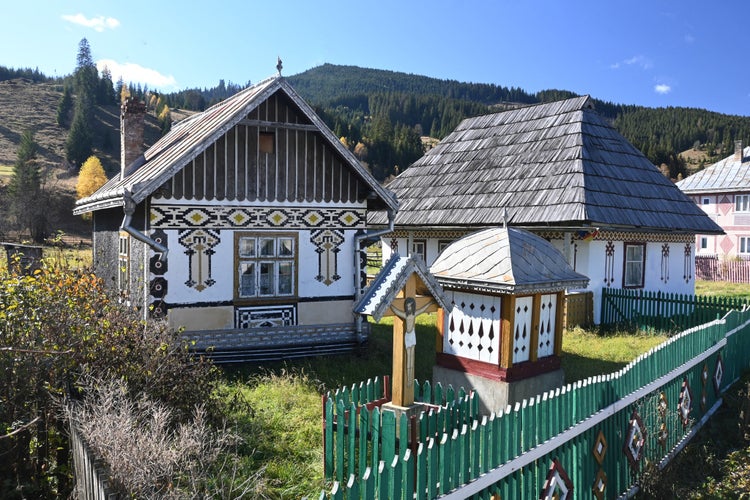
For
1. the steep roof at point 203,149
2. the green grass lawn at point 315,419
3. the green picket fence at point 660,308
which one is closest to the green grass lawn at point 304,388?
the green grass lawn at point 315,419

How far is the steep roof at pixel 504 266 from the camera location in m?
6.68

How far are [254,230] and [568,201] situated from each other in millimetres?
8680

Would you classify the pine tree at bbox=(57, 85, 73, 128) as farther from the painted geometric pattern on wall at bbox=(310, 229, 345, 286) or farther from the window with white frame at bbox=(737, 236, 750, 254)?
the painted geometric pattern on wall at bbox=(310, 229, 345, 286)

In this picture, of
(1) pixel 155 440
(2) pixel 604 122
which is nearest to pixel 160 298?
(1) pixel 155 440

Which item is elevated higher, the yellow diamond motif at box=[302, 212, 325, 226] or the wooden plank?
the yellow diamond motif at box=[302, 212, 325, 226]

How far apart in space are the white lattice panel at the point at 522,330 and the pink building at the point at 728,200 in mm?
36881

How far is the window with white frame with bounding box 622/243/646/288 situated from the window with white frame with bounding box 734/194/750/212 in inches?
1084

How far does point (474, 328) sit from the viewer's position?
7.01 meters

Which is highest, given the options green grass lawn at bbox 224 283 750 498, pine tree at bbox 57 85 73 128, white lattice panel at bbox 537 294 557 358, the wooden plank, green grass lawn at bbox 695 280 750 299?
pine tree at bbox 57 85 73 128

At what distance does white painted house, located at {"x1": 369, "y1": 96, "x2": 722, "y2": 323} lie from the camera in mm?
15727

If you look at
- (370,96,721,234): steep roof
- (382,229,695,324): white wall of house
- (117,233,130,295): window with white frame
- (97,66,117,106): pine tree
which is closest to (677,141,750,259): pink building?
(382,229,695,324): white wall of house

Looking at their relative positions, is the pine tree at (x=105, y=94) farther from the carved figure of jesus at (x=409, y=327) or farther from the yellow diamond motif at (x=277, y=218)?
the carved figure of jesus at (x=409, y=327)

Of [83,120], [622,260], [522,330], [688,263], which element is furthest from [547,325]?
[83,120]

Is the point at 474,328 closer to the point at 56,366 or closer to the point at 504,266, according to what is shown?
the point at 504,266
